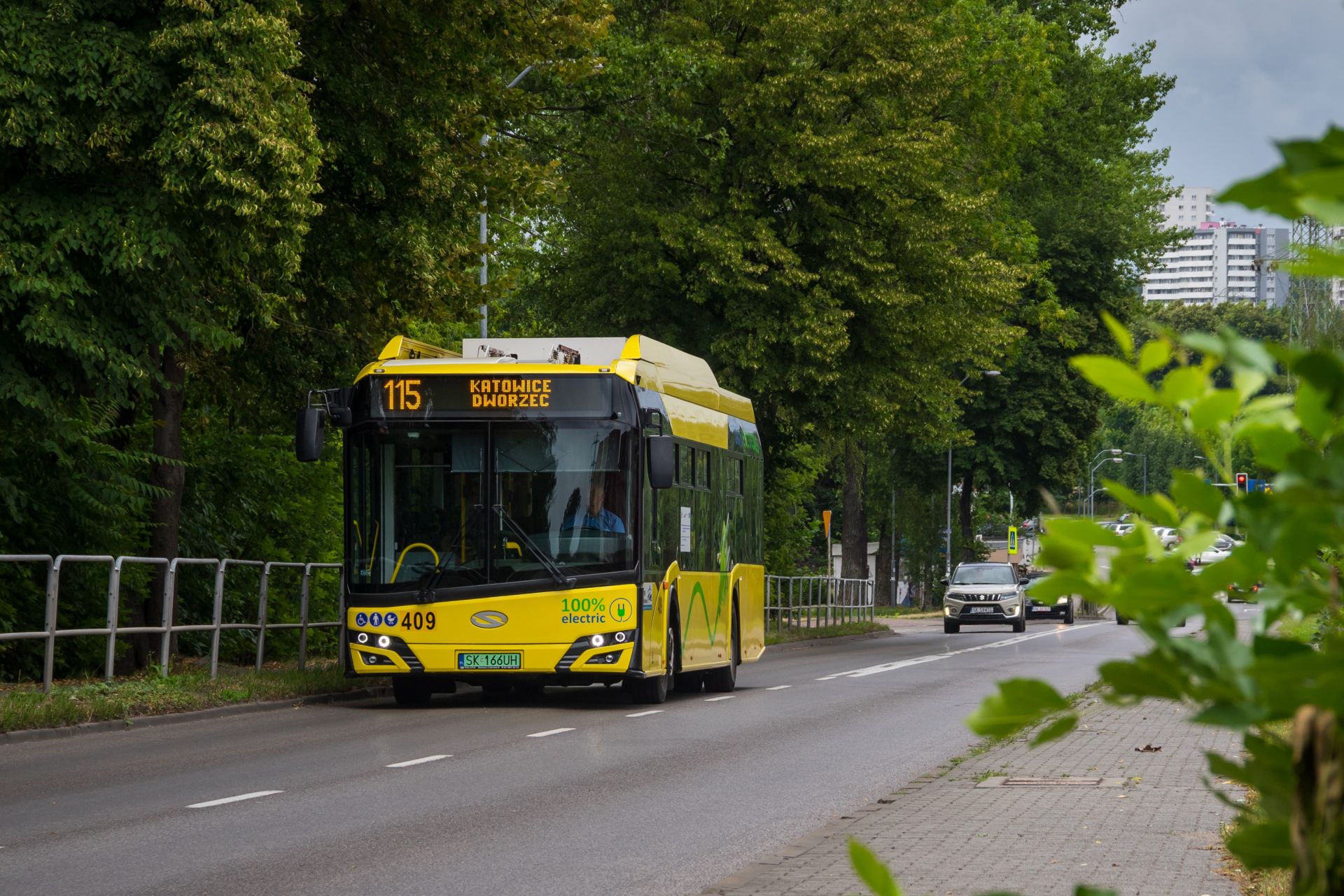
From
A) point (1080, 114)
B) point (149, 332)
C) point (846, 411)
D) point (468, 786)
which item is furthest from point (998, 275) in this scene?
point (468, 786)

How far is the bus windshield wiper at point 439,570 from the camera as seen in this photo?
17125 mm

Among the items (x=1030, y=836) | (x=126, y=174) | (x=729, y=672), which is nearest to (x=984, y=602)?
(x=729, y=672)

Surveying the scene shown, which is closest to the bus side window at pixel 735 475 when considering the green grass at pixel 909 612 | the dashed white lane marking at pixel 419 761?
the dashed white lane marking at pixel 419 761

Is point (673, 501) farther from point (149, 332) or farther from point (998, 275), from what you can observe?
point (998, 275)

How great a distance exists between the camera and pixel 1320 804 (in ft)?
4.54

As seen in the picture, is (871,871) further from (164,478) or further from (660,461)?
(164,478)

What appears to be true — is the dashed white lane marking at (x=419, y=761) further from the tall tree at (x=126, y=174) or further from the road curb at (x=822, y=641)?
the road curb at (x=822, y=641)

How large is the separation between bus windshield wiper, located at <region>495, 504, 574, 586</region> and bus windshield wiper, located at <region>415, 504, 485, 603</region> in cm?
20

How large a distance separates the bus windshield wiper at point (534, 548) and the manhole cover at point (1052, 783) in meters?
6.03

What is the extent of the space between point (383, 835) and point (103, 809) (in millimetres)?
1837

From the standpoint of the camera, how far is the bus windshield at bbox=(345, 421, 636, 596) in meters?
17.2

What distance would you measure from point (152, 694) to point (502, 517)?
11.3 ft

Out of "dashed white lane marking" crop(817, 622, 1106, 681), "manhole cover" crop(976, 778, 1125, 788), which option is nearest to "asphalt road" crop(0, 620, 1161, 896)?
"manhole cover" crop(976, 778, 1125, 788)

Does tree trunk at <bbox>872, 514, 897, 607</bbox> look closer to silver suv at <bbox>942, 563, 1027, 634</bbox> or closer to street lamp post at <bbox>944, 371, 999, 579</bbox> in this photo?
street lamp post at <bbox>944, 371, 999, 579</bbox>
